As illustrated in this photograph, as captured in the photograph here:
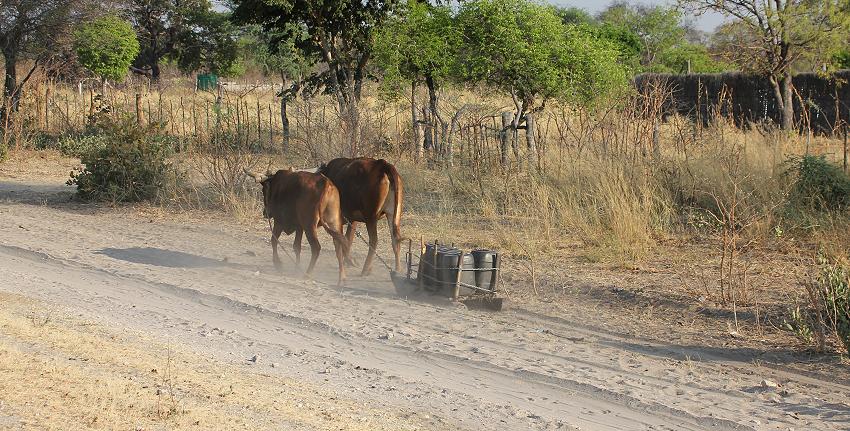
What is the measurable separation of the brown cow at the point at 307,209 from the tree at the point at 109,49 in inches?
1003

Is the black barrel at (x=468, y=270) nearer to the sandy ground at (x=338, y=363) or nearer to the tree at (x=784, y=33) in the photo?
the sandy ground at (x=338, y=363)

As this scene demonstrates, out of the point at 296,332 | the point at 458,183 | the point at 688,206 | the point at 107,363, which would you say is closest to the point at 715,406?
the point at 296,332

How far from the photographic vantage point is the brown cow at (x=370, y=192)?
11680mm

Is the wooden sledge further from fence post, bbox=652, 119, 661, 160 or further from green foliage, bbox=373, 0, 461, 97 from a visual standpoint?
green foliage, bbox=373, 0, 461, 97

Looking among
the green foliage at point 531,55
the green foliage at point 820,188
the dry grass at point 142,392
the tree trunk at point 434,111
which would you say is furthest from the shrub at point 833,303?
the green foliage at point 531,55

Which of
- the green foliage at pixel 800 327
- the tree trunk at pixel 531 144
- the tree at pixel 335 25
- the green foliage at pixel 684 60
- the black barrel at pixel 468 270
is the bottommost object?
the green foliage at pixel 800 327

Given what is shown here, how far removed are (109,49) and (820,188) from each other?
31137mm

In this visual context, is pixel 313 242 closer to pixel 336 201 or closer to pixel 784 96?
pixel 336 201

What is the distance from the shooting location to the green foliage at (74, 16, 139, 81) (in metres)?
36.1

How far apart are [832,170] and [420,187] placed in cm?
691

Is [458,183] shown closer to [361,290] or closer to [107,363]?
[361,290]

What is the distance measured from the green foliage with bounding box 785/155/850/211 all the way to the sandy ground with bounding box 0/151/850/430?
5279 millimetres

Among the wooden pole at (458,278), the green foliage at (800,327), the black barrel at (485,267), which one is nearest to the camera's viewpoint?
the green foliage at (800,327)

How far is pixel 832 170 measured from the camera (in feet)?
46.1
